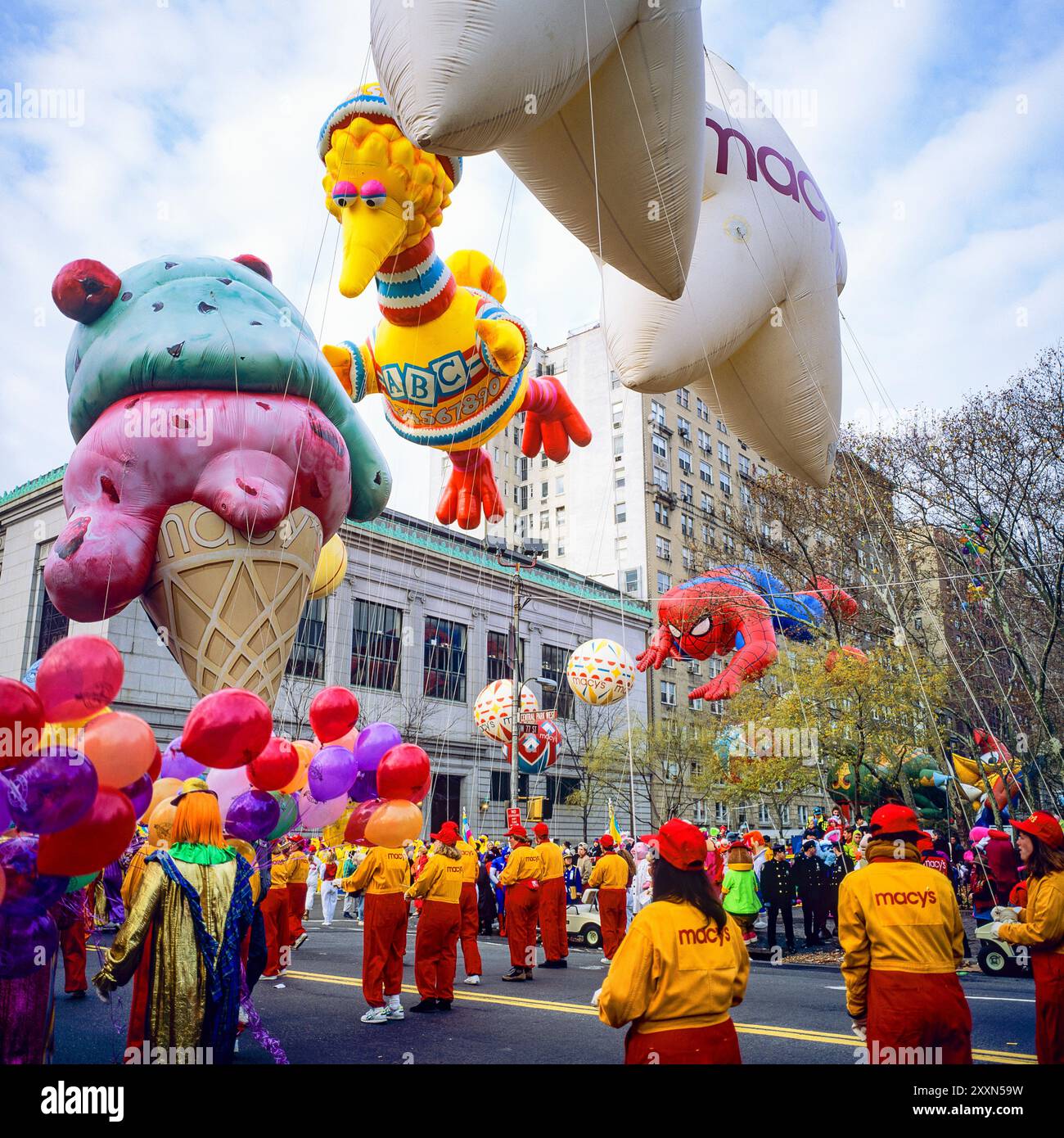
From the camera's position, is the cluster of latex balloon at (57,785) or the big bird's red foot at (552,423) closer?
the cluster of latex balloon at (57,785)

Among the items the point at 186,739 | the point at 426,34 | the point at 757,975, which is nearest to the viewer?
the point at 426,34

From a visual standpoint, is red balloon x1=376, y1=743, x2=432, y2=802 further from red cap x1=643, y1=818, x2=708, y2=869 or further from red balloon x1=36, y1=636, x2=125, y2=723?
red cap x1=643, y1=818, x2=708, y2=869

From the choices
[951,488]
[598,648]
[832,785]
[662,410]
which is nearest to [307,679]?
[598,648]

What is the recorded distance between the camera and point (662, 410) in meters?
51.8

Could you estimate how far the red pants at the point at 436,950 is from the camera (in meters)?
8.34

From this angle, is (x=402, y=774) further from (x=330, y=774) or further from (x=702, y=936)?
(x=702, y=936)

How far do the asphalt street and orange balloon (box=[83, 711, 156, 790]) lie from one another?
6.36 ft

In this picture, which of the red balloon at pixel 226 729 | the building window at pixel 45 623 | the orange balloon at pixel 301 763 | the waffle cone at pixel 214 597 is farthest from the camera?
the building window at pixel 45 623

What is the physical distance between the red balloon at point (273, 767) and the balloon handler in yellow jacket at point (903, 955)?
3.73 meters

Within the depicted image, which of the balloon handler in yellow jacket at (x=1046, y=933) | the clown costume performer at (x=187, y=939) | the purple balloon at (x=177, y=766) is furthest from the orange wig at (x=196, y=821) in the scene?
the balloon handler in yellow jacket at (x=1046, y=933)

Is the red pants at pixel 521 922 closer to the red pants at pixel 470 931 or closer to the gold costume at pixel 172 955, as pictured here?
the red pants at pixel 470 931

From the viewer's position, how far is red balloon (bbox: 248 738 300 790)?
20.8 feet
